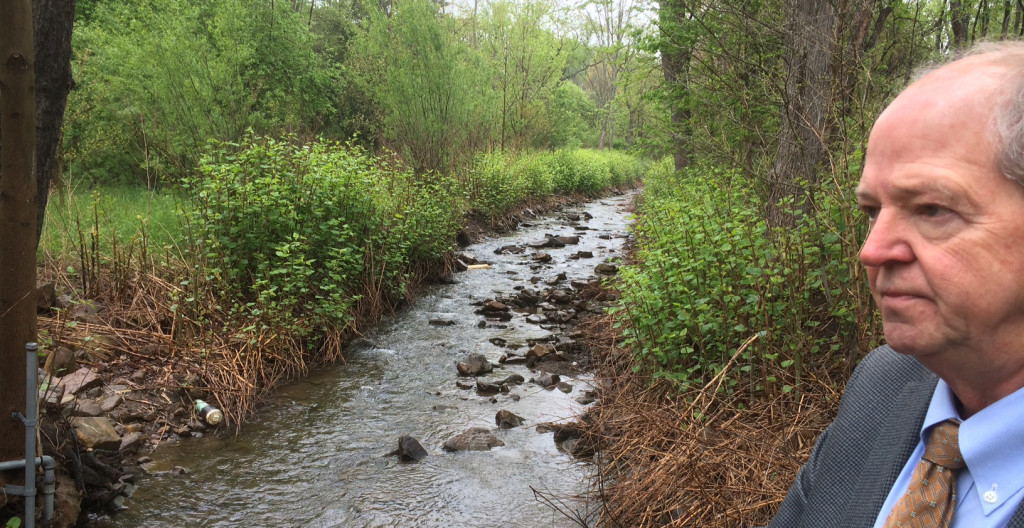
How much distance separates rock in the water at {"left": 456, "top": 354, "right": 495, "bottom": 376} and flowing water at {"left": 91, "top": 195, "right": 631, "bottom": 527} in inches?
4.3

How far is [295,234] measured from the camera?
262 inches

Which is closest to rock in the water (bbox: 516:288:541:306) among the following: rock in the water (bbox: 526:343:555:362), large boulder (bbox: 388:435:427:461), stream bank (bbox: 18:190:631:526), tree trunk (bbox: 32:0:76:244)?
stream bank (bbox: 18:190:631:526)

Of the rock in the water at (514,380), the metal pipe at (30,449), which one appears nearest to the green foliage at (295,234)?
the rock in the water at (514,380)

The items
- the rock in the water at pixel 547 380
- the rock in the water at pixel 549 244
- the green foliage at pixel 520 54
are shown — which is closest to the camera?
the rock in the water at pixel 547 380

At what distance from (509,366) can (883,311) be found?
20.1ft

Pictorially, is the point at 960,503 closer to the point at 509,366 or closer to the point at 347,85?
the point at 509,366

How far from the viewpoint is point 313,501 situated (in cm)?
446

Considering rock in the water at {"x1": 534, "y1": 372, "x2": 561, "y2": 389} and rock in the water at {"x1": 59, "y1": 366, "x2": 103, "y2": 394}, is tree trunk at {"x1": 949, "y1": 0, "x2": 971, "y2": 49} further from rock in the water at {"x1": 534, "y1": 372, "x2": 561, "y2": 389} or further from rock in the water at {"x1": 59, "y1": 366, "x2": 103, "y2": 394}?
rock in the water at {"x1": 59, "y1": 366, "x2": 103, "y2": 394}

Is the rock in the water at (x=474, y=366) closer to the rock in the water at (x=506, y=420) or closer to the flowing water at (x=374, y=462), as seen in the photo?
the flowing water at (x=374, y=462)

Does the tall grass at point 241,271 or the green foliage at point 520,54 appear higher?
the green foliage at point 520,54

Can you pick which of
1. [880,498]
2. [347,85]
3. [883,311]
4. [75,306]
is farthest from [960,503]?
[347,85]

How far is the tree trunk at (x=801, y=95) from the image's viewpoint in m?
5.14

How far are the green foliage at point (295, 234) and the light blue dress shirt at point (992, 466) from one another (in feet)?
20.0

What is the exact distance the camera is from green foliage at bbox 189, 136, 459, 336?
674cm
